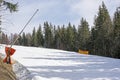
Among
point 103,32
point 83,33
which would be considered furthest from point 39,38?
point 103,32

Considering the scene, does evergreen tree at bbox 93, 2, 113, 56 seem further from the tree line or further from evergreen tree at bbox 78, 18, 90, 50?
evergreen tree at bbox 78, 18, 90, 50

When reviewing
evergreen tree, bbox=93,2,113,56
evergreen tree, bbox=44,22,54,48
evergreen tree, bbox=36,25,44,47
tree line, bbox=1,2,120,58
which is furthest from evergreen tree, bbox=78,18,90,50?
evergreen tree, bbox=36,25,44,47

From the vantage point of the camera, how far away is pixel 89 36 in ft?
277

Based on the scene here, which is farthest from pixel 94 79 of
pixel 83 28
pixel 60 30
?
pixel 60 30

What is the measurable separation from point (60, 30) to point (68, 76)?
102m

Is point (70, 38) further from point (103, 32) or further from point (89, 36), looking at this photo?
point (103, 32)

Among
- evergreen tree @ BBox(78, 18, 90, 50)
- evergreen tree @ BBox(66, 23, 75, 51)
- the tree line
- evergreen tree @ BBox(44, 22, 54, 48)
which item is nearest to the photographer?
the tree line

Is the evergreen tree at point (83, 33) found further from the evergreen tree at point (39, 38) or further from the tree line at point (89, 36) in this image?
the evergreen tree at point (39, 38)

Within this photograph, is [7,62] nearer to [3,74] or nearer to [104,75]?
[3,74]

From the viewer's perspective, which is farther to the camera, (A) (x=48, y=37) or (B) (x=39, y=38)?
(B) (x=39, y=38)

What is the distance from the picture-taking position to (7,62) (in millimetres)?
19594

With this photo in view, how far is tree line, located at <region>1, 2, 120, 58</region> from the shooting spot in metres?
65.8

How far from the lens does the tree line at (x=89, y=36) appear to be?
65794 mm

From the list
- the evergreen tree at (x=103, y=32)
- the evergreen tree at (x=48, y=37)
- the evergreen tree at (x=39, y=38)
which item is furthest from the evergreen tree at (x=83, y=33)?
the evergreen tree at (x=39, y=38)
